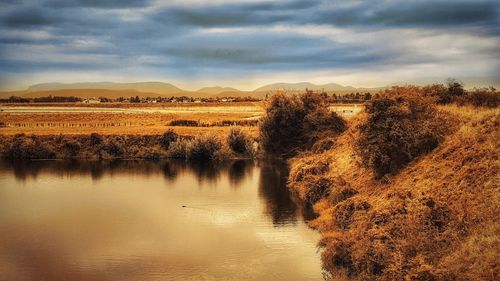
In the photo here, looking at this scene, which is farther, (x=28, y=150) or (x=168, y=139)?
(x=168, y=139)

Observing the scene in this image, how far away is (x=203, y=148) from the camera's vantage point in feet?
173

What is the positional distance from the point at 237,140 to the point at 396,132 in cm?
3013

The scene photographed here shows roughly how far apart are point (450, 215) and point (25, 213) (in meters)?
22.9

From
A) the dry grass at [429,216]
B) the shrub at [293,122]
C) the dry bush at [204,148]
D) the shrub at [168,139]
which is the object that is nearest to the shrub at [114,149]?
the shrub at [168,139]

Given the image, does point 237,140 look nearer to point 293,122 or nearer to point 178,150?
point 178,150

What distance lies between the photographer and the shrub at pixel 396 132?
25.4 m

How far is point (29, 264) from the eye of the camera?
20.7 m

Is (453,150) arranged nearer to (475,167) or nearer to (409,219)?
(475,167)

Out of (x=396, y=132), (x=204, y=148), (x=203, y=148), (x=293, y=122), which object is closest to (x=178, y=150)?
(x=203, y=148)

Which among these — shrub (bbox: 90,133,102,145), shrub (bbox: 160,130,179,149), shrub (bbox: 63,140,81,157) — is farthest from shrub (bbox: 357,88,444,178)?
shrub (bbox: 63,140,81,157)

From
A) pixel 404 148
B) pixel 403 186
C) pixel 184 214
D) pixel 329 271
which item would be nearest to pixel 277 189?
pixel 184 214

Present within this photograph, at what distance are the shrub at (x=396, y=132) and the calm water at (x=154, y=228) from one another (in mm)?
4915

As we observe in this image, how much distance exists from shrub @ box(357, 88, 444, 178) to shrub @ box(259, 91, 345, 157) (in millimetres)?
19380

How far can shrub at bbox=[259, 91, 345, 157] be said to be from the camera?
4844 cm
